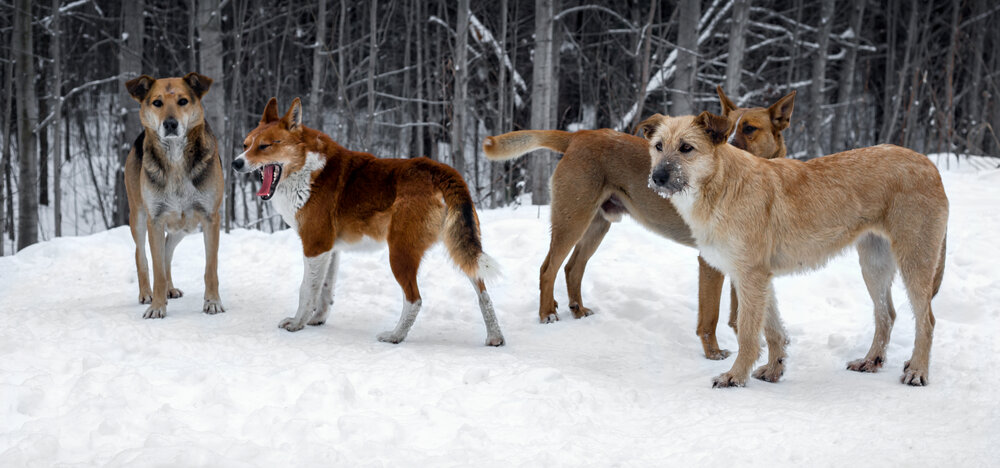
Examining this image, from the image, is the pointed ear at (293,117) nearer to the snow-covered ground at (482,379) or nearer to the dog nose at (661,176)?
the snow-covered ground at (482,379)

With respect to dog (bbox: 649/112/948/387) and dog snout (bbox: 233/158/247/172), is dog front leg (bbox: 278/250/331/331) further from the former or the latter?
dog (bbox: 649/112/948/387)

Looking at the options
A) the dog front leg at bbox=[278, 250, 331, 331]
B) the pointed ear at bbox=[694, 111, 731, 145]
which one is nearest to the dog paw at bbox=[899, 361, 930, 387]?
the pointed ear at bbox=[694, 111, 731, 145]

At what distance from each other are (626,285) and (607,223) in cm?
67

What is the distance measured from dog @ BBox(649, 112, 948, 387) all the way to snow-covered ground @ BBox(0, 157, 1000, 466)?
55 cm

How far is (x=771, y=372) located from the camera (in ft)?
14.9

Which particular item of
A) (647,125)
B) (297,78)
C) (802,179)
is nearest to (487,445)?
(647,125)

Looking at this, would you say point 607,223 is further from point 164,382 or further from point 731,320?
point 164,382

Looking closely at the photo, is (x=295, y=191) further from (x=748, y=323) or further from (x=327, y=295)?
(x=748, y=323)

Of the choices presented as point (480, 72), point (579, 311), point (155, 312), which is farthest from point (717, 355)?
point (480, 72)

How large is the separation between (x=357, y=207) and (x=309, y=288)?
753 millimetres

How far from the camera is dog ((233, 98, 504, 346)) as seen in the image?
4922 mm

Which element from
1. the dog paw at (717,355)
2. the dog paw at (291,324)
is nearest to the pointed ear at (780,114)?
the dog paw at (717,355)

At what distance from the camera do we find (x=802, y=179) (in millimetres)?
4531

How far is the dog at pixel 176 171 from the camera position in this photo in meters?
5.84
